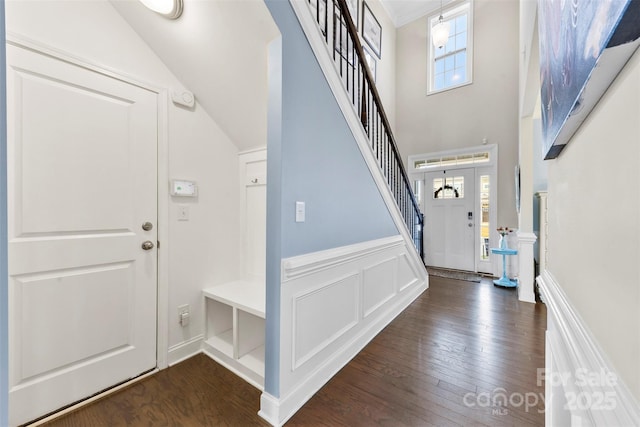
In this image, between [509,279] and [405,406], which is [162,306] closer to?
[405,406]

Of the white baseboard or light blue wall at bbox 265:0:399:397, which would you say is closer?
light blue wall at bbox 265:0:399:397

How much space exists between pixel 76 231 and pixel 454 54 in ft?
19.6

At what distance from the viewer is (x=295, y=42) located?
4.75 ft

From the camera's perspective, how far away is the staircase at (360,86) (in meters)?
1.87

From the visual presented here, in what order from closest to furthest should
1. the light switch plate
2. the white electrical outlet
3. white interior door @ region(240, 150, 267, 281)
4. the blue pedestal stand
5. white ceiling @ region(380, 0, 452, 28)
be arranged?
the light switch plate < the white electrical outlet < white interior door @ region(240, 150, 267, 281) < the blue pedestal stand < white ceiling @ region(380, 0, 452, 28)

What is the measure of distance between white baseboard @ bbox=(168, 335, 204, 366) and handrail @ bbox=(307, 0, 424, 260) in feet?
7.05

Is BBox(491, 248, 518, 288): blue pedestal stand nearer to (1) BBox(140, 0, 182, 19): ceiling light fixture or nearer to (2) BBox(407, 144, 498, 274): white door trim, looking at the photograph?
(2) BBox(407, 144, 498, 274): white door trim

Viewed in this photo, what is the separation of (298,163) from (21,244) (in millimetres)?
1521

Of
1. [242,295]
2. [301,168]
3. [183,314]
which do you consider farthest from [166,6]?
[183,314]

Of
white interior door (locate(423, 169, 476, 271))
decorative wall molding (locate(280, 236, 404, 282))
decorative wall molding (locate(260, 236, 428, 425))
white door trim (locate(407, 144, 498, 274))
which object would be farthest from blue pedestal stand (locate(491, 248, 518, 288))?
decorative wall molding (locate(280, 236, 404, 282))

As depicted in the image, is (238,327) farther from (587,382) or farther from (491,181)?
(491,181)

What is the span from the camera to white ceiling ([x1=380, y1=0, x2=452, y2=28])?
4844 mm

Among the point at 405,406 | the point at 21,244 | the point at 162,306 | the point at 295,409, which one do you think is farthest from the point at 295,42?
the point at 405,406

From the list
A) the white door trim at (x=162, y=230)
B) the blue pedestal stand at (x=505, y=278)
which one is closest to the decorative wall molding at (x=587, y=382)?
the white door trim at (x=162, y=230)
